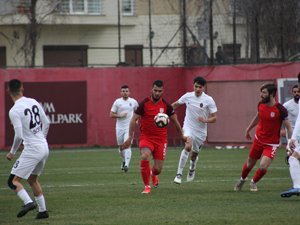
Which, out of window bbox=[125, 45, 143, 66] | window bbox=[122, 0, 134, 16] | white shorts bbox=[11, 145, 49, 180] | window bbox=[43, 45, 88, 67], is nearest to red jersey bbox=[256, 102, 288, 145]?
white shorts bbox=[11, 145, 49, 180]

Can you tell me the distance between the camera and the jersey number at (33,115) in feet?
44.1

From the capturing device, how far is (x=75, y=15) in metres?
48.5

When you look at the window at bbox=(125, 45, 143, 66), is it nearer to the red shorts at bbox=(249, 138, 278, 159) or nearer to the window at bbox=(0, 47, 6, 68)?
the window at bbox=(0, 47, 6, 68)

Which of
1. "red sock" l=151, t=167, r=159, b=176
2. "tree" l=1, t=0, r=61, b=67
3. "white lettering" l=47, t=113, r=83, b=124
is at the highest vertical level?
"tree" l=1, t=0, r=61, b=67

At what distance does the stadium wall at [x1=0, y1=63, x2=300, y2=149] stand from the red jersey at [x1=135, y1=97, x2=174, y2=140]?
59.0 feet

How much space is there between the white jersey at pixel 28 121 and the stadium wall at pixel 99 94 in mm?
22063

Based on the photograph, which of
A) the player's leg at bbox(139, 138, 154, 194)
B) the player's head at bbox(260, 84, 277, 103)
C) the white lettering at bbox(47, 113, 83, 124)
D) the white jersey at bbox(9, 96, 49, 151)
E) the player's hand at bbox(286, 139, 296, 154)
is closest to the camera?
the white jersey at bbox(9, 96, 49, 151)

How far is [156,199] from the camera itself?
16.1 meters

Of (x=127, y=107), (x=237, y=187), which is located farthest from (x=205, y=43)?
(x=237, y=187)

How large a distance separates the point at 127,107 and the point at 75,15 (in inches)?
907

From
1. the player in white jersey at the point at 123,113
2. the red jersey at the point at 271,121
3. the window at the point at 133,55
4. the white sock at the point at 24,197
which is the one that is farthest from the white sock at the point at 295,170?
the window at the point at 133,55

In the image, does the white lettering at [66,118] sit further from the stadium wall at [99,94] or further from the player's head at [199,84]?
the player's head at [199,84]

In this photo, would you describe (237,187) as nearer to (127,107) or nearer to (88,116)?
(127,107)

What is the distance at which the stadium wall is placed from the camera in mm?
35562
